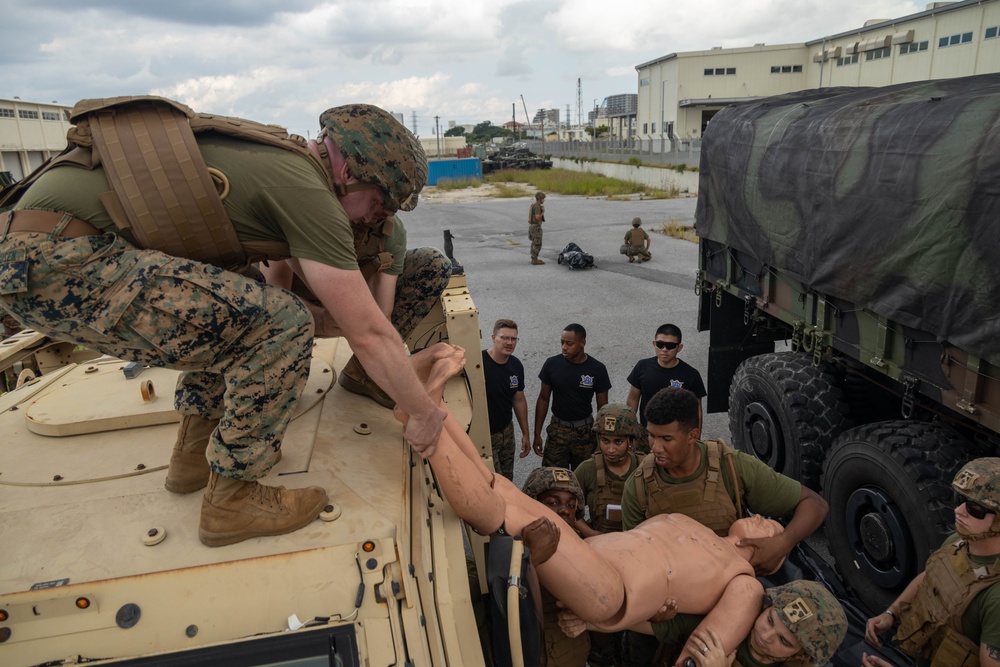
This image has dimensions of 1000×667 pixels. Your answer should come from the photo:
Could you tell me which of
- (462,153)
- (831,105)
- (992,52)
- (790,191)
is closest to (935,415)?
(790,191)

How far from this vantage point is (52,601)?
179 cm

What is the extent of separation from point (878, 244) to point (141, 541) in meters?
3.69

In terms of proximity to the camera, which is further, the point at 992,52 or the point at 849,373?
the point at 992,52

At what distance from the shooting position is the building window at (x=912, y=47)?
3147cm

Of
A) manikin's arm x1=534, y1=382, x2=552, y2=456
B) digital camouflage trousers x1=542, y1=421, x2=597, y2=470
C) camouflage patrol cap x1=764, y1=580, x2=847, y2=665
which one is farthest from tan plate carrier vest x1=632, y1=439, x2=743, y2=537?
manikin's arm x1=534, y1=382, x2=552, y2=456

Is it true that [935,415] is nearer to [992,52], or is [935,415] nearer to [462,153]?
[992,52]

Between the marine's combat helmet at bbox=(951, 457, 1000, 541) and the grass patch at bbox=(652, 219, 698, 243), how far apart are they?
14868mm

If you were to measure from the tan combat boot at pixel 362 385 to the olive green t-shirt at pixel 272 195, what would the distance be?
3.47 ft

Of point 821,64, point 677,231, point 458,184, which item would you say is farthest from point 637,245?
point 821,64

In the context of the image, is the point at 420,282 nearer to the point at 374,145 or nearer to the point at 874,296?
the point at 374,145

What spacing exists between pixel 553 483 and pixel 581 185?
3133 centimetres

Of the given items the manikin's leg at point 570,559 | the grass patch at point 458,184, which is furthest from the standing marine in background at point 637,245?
the grass patch at point 458,184

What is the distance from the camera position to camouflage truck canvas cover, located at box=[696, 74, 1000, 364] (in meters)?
3.37

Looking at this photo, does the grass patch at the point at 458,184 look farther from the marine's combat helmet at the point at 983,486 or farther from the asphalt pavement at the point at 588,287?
the marine's combat helmet at the point at 983,486
